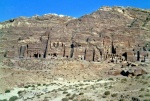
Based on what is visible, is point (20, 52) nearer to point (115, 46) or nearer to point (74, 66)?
point (74, 66)

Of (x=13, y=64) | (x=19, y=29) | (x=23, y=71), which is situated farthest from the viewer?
(x=19, y=29)

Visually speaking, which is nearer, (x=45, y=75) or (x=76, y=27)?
(x=45, y=75)

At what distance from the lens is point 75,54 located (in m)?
65.4

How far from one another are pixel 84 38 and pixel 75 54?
787 cm

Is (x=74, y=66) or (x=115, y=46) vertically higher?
(x=115, y=46)

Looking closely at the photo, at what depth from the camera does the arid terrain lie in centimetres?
4088

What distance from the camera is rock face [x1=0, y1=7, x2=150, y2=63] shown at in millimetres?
65438

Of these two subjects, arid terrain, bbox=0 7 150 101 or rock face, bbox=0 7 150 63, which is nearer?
arid terrain, bbox=0 7 150 101

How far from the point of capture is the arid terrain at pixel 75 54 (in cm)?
4088

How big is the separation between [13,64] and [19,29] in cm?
2624

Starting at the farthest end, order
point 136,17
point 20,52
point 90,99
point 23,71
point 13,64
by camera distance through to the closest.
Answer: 1. point 136,17
2. point 20,52
3. point 13,64
4. point 23,71
5. point 90,99

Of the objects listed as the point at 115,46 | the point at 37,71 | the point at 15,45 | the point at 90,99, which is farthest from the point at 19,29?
the point at 90,99

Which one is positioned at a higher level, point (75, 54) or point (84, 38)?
point (84, 38)

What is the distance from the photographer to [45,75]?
165ft
